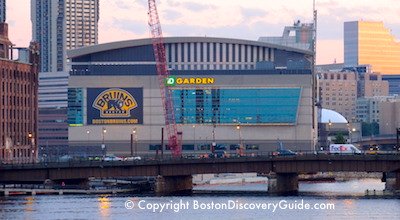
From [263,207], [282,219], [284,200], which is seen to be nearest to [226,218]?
[282,219]

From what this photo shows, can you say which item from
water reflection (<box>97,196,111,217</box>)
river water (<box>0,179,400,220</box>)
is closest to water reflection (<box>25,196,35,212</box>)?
river water (<box>0,179,400,220</box>)

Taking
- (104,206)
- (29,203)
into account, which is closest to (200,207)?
(104,206)

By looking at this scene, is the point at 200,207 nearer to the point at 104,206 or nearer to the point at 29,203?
the point at 104,206

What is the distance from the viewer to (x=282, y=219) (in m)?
159

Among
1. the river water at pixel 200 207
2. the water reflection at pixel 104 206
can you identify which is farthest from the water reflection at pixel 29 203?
the water reflection at pixel 104 206

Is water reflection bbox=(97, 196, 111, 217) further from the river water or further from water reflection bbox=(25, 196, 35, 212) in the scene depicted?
water reflection bbox=(25, 196, 35, 212)

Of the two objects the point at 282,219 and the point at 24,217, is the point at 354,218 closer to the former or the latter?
the point at 282,219

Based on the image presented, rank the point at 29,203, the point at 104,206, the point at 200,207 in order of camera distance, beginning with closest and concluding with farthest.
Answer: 1. the point at 200,207
2. the point at 104,206
3. the point at 29,203

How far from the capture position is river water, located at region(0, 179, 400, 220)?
162750 mm

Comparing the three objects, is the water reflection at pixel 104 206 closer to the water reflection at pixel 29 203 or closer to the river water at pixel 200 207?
the river water at pixel 200 207

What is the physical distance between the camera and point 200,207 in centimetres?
17662

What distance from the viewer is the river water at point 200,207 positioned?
16275cm

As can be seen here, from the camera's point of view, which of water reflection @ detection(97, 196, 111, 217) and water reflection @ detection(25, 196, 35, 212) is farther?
water reflection @ detection(25, 196, 35, 212)

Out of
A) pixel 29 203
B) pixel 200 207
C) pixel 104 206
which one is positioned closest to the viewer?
pixel 200 207
